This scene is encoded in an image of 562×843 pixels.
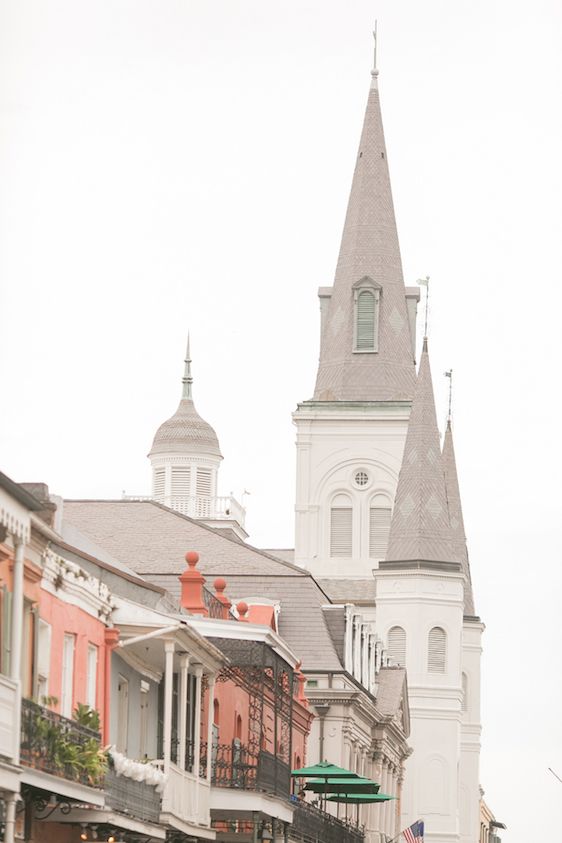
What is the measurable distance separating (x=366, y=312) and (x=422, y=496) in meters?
15.9

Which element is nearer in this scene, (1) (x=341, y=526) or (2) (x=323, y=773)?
(2) (x=323, y=773)

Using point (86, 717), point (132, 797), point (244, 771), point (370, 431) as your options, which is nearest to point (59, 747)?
point (86, 717)

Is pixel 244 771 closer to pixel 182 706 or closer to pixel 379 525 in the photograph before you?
pixel 182 706

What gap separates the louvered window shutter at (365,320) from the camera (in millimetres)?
119438

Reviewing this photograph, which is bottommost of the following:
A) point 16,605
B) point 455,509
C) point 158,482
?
point 16,605

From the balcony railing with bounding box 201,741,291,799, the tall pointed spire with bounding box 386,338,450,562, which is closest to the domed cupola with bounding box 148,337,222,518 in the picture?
the tall pointed spire with bounding box 386,338,450,562

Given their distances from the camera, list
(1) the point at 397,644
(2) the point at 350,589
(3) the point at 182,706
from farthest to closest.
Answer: (2) the point at 350,589
(1) the point at 397,644
(3) the point at 182,706

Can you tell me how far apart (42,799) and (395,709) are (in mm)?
53821

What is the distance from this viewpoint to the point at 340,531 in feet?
387

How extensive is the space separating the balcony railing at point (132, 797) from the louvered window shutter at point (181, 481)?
86.1 m

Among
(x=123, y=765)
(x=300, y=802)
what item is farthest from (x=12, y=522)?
(x=300, y=802)

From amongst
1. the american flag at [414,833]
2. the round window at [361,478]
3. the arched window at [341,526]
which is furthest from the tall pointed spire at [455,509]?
the american flag at [414,833]

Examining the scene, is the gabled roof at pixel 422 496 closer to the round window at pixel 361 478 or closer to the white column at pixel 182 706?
the round window at pixel 361 478

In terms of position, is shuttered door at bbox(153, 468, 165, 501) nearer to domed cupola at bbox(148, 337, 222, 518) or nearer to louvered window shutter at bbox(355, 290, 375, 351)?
domed cupola at bbox(148, 337, 222, 518)
